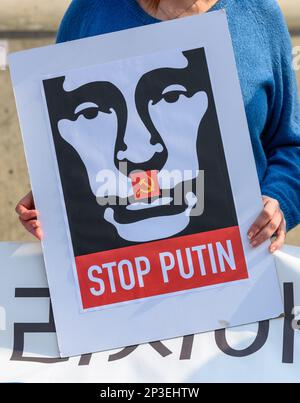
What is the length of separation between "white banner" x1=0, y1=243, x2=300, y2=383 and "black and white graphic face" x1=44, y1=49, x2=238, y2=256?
214 mm

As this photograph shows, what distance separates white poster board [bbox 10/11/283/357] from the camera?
5.97 feet

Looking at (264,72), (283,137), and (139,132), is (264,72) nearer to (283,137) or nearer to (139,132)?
(283,137)

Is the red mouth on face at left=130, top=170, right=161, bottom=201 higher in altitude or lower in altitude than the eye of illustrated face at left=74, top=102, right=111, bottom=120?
lower

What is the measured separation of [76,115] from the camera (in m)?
1.83

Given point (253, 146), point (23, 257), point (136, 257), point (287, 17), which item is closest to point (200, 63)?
point (253, 146)

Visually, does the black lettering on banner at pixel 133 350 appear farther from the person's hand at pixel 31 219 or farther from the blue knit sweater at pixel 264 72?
the blue knit sweater at pixel 264 72

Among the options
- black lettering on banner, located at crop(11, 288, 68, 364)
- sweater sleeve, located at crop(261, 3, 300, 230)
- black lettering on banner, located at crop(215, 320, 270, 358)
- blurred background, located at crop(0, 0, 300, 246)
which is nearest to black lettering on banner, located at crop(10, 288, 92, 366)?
black lettering on banner, located at crop(11, 288, 68, 364)

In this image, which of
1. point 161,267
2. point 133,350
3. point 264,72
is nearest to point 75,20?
point 264,72

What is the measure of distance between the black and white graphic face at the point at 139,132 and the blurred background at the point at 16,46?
1.88 m

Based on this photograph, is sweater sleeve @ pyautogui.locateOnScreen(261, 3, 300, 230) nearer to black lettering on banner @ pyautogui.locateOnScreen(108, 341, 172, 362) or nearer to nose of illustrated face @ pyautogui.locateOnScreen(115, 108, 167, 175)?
nose of illustrated face @ pyautogui.locateOnScreen(115, 108, 167, 175)

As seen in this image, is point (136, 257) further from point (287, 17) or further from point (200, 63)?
point (287, 17)

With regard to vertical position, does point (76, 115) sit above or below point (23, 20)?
below

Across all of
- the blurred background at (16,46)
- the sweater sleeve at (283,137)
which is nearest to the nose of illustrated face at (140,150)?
the sweater sleeve at (283,137)

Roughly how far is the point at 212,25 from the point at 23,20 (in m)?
2.05
